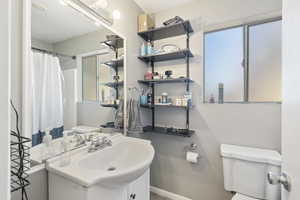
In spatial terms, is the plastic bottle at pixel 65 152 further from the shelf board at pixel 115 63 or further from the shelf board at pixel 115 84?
the shelf board at pixel 115 63

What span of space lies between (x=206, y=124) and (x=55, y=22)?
1742 mm

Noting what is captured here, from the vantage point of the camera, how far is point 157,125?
2100 mm

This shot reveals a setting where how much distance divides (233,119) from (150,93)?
1049 millimetres

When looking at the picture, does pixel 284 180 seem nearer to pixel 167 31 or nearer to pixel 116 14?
pixel 167 31

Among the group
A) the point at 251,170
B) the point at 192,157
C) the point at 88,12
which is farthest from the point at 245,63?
the point at 88,12

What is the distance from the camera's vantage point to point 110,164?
1335mm

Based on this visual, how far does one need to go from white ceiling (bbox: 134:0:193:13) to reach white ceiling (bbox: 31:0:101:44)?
0.90 metres

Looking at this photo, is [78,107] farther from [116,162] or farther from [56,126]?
[116,162]

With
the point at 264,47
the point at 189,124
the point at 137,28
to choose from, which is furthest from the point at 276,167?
the point at 137,28

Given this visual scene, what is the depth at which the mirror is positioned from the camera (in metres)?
1.00

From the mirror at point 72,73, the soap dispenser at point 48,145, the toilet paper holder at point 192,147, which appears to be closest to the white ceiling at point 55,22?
the mirror at point 72,73

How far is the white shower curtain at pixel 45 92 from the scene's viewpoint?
3.18 ft

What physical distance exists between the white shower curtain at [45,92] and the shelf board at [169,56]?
1.10 meters

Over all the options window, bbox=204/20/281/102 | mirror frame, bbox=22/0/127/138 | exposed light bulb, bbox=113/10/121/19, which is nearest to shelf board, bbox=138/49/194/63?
window, bbox=204/20/281/102
